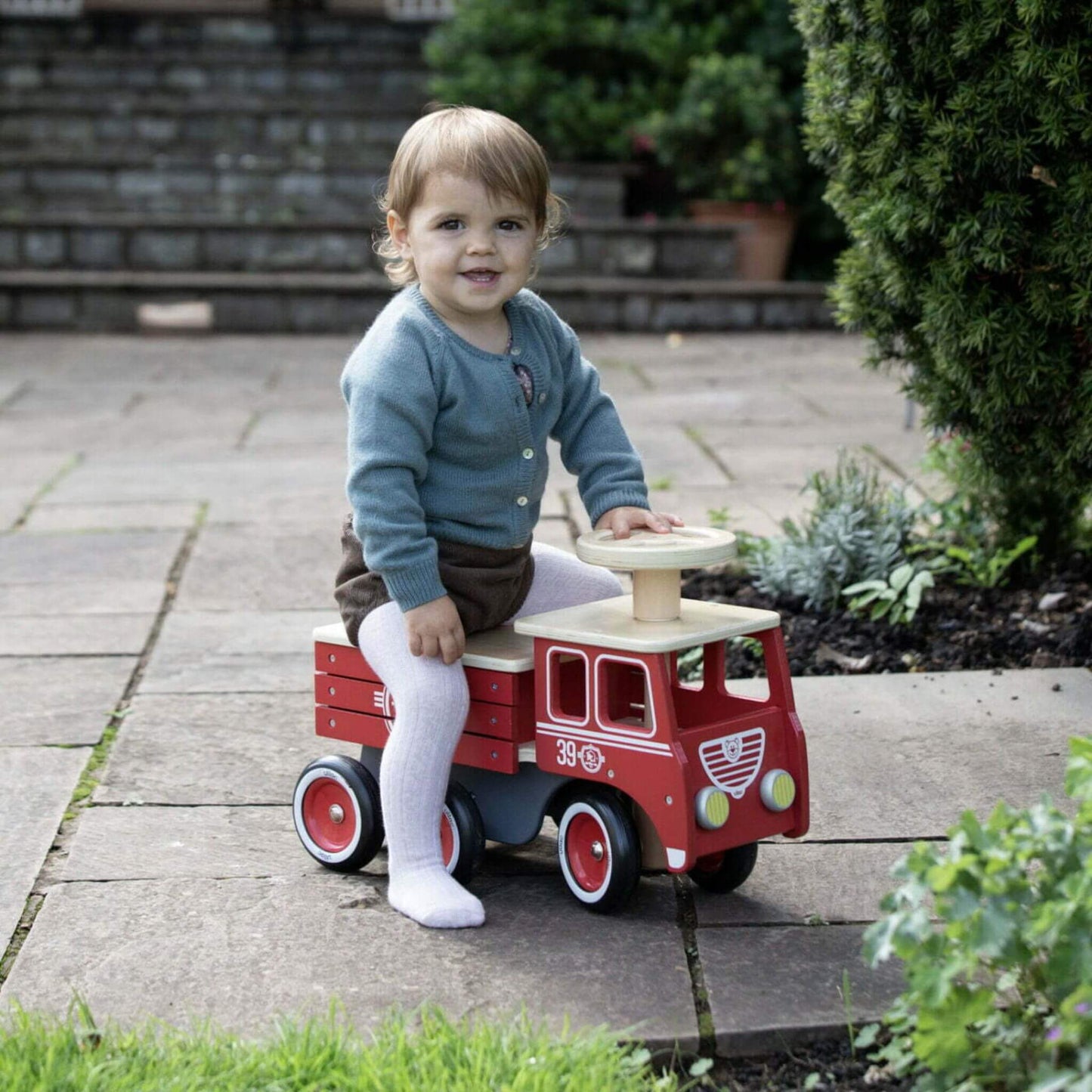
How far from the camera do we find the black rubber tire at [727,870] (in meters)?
2.63

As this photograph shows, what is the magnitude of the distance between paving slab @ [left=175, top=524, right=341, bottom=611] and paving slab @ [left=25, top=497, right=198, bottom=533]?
19cm

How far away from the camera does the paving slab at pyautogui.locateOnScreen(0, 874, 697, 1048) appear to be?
2.27 metres

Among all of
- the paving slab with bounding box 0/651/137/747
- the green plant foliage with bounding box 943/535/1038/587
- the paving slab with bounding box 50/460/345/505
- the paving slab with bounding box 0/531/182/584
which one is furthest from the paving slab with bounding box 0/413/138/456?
the green plant foliage with bounding box 943/535/1038/587

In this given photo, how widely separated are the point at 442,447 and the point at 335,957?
83 centimetres

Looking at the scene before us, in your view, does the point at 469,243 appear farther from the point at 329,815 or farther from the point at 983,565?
the point at 983,565

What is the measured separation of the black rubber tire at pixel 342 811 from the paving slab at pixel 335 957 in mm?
47

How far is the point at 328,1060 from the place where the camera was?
2062mm

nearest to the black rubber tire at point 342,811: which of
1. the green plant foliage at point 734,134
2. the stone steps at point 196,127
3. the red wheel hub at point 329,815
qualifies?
the red wheel hub at point 329,815

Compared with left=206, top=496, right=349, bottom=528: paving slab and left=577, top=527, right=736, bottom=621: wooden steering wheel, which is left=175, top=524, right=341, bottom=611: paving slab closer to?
left=206, top=496, right=349, bottom=528: paving slab

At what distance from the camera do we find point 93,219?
10.8 metres

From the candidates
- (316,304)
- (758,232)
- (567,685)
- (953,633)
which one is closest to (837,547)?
(953,633)

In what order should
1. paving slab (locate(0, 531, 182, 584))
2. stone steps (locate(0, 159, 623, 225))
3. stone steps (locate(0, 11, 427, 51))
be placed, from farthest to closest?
stone steps (locate(0, 11, 427, 51)) < stone steps (locate(0, 159, 623, 225)) < paving slab (locate(0, 531, 182, 584))

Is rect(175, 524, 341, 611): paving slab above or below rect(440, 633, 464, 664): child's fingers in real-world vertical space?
below

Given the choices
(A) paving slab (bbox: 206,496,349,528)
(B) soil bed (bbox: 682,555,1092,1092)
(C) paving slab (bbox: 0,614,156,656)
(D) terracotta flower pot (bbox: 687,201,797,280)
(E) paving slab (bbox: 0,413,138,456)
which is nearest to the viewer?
(B) soil bed (bbox: 682,555,1092,1092)
